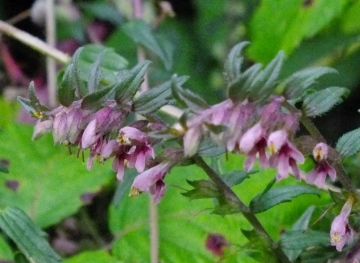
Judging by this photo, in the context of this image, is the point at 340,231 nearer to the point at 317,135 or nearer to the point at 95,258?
the point at 317,135

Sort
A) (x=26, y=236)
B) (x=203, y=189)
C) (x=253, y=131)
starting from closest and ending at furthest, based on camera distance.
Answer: (x=253, y=131) < (x=203, y=189) < (x=26, y=236)

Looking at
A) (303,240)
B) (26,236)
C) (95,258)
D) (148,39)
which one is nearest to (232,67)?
(303,240)

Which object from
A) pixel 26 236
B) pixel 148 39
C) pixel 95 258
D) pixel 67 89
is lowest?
pixel 95 258

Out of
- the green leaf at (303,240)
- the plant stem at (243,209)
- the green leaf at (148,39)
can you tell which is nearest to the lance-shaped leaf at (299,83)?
the plant stem at (243,209)

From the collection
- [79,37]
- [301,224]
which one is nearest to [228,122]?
[301,224]

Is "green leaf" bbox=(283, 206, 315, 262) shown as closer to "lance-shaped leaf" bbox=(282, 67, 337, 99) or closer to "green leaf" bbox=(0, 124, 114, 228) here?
"lance-shaped leaf" bbox=(282, 67, 337, 99)

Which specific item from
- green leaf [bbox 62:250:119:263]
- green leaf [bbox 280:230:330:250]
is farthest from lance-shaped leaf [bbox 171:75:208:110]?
green leaf [bbox 62:250:119:263]
